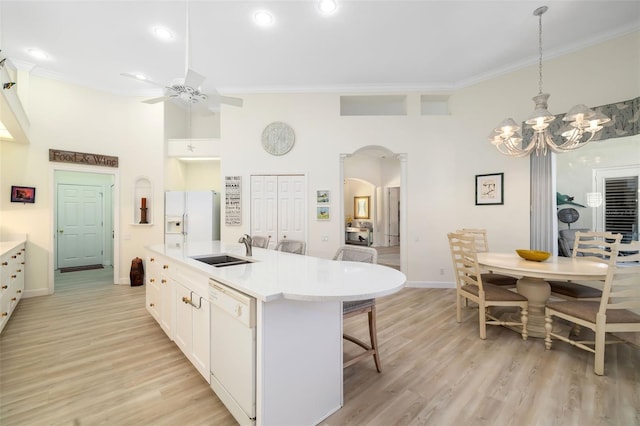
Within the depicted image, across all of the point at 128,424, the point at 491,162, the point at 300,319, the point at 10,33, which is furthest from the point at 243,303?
the point at 10,33

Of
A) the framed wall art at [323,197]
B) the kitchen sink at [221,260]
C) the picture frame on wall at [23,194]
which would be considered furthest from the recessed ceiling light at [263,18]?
the picture frame on wall at [23,194]

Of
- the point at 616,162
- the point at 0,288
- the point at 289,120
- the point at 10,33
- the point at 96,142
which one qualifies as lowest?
the point at 0,288

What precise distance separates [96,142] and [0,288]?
2.90 metres

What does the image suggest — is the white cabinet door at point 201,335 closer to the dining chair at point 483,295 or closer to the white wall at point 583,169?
the dining chair at point 483,295

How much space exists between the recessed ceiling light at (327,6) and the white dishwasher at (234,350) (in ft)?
9.97

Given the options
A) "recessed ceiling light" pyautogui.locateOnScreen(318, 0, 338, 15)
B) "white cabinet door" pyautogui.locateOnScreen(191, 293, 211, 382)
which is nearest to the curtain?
"recessed ceiling light" pyautogui.locateOnScreen(318, 0, 338, 15)

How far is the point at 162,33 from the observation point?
11.2 ft

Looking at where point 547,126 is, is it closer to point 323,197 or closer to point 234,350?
point 323,197

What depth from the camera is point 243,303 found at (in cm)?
151

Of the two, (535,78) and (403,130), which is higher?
(535,78)

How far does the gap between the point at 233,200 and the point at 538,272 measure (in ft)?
14.4

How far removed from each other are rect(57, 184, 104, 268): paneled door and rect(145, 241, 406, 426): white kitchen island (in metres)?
6.52

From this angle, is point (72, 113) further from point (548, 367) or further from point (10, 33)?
point (548, 367)

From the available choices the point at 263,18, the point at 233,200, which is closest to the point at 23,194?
the point at 233,200
